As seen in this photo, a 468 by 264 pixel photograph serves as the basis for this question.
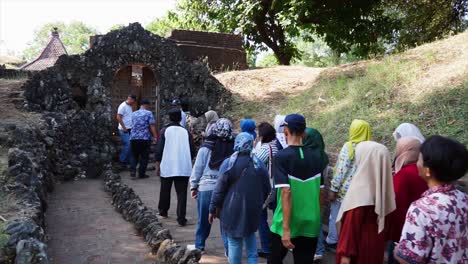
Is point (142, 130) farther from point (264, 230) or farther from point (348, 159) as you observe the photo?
point (348, 159)

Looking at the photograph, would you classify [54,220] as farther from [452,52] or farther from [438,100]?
[452,52]

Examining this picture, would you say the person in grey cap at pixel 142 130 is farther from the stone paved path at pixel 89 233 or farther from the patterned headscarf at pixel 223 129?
the patterned headscarf at pixel 223 129

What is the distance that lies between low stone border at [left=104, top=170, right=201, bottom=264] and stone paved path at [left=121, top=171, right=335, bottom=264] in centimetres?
30

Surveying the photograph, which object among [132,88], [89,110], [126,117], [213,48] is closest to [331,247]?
[126,117]

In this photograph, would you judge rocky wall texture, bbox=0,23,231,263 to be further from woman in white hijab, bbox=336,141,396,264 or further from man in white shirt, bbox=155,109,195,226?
woman in white hijab, bbox=336,141,396,264

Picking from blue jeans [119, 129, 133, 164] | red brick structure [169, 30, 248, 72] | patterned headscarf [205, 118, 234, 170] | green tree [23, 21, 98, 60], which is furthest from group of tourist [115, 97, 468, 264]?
green tree [23, 21, 98, 60]

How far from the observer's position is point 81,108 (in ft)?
39.8

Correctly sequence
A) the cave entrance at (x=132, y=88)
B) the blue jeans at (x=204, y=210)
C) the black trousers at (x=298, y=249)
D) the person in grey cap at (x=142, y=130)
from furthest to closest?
the cave entrance at (x=132, y=88) < the person in grey cap at (x=142, y=130) < the blue jeans at (x=204, y=210) < the black trousers at (x=298, y=249)

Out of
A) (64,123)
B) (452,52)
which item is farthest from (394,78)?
(64,123)

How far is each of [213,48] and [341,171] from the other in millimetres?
10856

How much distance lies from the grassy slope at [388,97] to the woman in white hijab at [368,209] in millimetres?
3466

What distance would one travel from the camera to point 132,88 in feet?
44.2

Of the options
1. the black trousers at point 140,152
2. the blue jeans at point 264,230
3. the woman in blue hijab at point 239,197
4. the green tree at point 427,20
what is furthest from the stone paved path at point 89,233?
the green tree at point 427,20

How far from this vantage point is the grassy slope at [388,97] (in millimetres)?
7469
